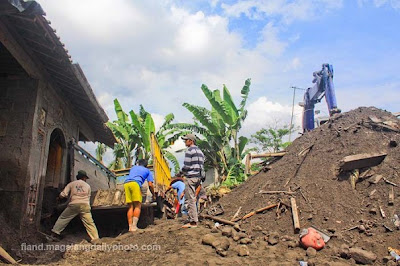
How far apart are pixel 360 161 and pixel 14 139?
6231 mm

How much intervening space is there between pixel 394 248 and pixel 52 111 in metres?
6.42

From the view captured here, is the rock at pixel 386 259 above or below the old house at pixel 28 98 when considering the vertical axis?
below

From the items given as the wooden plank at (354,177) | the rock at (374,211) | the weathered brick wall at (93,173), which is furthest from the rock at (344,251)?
the weathered brick wall at (93,173)

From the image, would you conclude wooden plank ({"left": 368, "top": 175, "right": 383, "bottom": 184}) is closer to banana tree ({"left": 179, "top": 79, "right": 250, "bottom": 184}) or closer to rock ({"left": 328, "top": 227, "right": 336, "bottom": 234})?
rock ({"left": 328, "top": 227, "right": 336, "bottom": 234})

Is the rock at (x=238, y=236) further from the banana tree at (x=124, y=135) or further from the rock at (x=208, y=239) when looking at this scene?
the banana tree at (x=124, y=135)

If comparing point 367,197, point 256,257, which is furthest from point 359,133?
point 256,257

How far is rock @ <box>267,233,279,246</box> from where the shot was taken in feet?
16.1

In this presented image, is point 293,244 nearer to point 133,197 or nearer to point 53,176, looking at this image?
point 133,197

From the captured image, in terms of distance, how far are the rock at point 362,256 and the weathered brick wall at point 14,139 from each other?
4.93 metres

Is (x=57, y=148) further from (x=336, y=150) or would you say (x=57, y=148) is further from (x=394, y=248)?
(x=394, y=248)

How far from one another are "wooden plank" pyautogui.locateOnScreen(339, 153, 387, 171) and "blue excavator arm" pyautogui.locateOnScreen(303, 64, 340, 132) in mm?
3338

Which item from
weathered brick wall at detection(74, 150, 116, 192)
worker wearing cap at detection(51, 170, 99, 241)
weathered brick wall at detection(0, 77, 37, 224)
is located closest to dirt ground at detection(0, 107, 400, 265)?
worker wearing cap at detection(51, 170, 99, 241)

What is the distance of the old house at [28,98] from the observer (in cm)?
493

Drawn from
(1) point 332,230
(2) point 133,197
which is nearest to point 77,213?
(2) point 133,197
